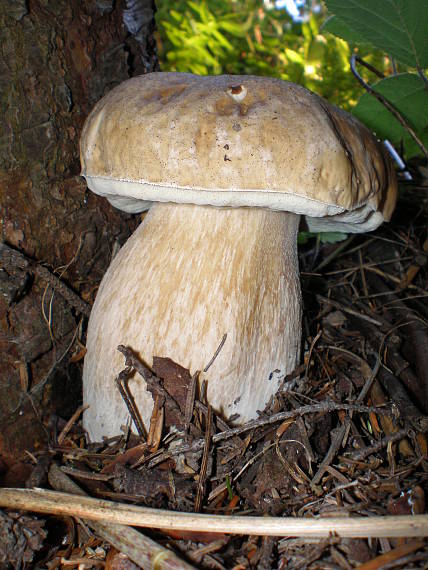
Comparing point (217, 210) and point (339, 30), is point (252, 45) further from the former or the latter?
point (217, 210)

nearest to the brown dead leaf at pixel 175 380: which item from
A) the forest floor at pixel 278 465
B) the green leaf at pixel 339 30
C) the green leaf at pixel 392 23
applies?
the forest floor at pixel 278 465

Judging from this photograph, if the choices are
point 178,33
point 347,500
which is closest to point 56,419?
point 347,500

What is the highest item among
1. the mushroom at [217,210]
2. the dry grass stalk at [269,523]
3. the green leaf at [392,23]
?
the green leaf at [392,23]

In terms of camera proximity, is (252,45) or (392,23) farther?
(252,45)

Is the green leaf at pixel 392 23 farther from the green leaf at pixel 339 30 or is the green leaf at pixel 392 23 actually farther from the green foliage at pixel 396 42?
the green leaf at pixel 339 30

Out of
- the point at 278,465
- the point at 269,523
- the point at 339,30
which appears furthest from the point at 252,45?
the point at 269,523

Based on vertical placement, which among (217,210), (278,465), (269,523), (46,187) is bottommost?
(278,465)
